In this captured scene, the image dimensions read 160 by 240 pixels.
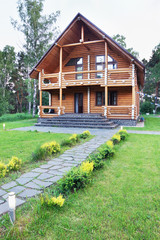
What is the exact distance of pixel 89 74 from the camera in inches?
608

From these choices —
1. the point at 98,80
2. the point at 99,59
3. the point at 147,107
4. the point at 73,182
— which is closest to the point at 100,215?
the point at 73,182

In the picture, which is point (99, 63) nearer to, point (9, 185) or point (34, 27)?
point (34, 27)

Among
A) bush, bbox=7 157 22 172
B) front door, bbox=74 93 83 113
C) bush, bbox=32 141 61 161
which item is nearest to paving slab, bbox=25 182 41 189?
bush, bbox=7 157 22 172

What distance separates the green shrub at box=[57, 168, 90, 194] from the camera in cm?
254

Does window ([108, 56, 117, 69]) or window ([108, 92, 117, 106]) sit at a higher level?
window ([108, 56, 117, 69])

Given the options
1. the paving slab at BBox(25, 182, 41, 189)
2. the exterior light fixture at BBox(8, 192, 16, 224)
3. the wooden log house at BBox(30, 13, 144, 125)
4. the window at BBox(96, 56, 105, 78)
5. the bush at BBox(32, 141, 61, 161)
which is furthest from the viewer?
the window at BBox(96, 56, 105, 78)

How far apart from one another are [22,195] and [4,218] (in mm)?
515

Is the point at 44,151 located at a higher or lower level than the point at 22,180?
higher

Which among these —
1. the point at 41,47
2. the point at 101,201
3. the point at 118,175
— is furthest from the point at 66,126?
the point at 41,47

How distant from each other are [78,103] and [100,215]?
1485cm

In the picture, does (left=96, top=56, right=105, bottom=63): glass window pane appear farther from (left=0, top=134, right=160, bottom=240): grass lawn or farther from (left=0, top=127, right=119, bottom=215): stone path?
(left=0, top=134, right=160, bottom=240): grass lawn

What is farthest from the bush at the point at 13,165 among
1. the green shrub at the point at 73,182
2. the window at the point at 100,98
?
the window at the point at 100,98

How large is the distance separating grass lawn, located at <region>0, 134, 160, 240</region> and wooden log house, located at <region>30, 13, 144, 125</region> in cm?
1026

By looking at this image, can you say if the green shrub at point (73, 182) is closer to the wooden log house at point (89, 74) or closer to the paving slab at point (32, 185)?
the paving slab at point (32, 185)
